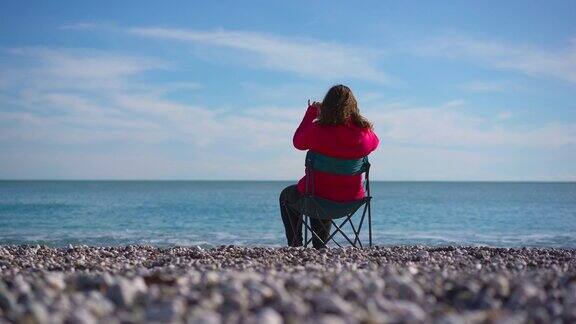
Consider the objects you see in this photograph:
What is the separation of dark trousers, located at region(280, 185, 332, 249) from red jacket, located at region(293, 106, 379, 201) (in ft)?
0.79

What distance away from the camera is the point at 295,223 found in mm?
7824

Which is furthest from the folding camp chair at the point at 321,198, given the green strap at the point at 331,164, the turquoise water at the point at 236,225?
the turquoise water at the point at 236,225

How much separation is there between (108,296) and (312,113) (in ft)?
15.1

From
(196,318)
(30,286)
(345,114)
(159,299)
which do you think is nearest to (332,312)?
(196,318)

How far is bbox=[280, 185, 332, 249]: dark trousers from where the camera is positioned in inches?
300

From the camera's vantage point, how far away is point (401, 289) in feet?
10.7

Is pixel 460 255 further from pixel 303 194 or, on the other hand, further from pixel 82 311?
pixel 82 311

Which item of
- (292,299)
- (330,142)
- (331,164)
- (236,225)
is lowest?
(236,225)

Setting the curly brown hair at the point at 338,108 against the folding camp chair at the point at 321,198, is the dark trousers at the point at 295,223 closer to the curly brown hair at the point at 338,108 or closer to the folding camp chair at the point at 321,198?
the folding camp chair at the point at 321,198

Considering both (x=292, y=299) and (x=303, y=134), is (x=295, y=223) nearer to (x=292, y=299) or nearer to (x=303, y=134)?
(x=303, y=134)

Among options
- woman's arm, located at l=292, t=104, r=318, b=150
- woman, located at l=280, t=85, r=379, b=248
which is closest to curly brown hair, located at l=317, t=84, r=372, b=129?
woman, located at l=280, t=85, r=379, b=248

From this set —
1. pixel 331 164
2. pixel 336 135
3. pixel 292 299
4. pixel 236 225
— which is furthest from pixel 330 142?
pixel 236 225

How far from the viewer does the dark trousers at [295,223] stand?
7613mm

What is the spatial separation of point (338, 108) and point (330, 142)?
0.38 meters
